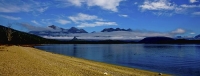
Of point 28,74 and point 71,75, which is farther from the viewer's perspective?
point 71,75

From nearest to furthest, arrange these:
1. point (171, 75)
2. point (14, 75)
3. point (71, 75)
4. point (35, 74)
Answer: point (14, 75)
point (35, 74)
point (71, 75)
point (171, 75)

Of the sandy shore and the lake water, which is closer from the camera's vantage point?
the sandy shore

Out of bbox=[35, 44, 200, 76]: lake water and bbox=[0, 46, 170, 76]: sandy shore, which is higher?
bbox=[0, 46, 170, 76]: sandy shore

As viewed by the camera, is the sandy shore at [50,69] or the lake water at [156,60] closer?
the sandy shore at [50,69]

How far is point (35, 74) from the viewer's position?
69.1 feet

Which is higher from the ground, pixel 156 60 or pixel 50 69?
pixel 50 69

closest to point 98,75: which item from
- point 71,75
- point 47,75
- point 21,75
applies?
point 71,75

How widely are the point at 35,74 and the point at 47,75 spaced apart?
1095 mm

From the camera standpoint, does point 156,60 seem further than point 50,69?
Yes

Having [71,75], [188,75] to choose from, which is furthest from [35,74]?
[188,75]

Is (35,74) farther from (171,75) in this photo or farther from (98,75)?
(171,75)

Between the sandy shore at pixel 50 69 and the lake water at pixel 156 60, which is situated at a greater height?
the sandy shore at pixel 50 69

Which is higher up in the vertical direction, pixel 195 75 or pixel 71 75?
pixel 71 75

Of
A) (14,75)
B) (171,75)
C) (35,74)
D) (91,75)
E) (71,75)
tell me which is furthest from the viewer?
(171,75)
